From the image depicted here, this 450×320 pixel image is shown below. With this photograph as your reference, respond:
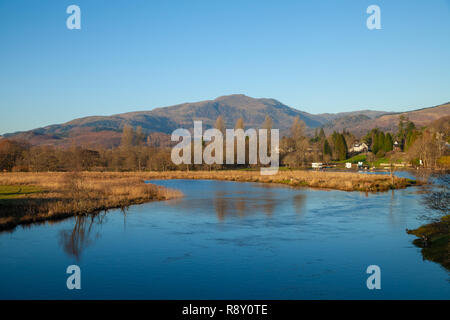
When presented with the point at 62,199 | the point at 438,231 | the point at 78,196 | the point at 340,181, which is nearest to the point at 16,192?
the point at 62,199

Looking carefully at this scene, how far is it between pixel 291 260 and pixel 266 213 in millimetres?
11601

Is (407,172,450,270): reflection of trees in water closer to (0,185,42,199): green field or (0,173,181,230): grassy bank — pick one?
(0,173,181,230): grassy bank

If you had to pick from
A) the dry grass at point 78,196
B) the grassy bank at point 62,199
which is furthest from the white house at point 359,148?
the grassy bank at point 62,199

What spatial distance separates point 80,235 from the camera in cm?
2100

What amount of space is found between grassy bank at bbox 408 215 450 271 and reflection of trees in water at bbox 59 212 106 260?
1486 cm

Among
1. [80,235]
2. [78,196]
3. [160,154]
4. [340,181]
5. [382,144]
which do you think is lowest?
[80,235]

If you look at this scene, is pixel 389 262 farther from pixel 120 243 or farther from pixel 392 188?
pixel 392 188

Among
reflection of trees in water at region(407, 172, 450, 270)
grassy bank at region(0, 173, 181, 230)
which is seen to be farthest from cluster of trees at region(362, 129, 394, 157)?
reflection of trees in water at region(407, 172, 450, 270)

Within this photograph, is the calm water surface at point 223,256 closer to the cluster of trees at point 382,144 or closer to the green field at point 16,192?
the green field at point 16,192

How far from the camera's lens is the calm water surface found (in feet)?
42.6

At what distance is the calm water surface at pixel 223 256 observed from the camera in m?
13.0

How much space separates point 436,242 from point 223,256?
9.57 meters

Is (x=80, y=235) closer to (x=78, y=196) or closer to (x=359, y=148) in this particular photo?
(x=78, y=196)
